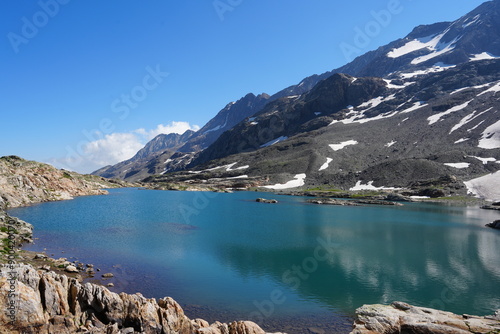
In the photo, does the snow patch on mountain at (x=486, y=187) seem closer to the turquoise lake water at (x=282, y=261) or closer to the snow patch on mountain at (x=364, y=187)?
the snow patch on mountain at (x=364, y=187)

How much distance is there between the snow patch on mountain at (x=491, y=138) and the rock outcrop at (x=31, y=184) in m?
188

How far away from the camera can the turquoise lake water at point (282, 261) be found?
2566 cm

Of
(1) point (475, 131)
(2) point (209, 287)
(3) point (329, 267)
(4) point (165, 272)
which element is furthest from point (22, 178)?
(1) point (475, 131)

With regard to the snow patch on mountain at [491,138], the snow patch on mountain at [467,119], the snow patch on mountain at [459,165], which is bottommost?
the snow patch on mountain at [459,165]

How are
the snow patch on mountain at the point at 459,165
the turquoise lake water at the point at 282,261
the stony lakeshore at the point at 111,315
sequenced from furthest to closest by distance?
the snow patch on mountain at the point at 459,165 → the turquoise lake water at the point at 282,261 → the stony lakeshore at the point at 111,315

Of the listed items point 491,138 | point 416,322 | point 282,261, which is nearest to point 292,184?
point 491,138

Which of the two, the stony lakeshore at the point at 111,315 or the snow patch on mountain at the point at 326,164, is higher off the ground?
the snow patch on mountain at the point at 326,164

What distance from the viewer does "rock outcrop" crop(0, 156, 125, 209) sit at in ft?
A: 241

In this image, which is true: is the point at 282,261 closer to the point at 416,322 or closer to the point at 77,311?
the point at 416,322

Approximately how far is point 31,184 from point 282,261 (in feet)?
263

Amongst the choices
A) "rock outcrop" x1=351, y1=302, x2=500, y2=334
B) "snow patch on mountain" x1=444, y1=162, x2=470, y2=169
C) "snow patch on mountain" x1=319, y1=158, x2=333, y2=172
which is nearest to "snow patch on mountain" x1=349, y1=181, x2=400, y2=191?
"snow patch on mountain" x1=319, y1=158, x2=333, y2=172

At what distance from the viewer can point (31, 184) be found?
8475 cm

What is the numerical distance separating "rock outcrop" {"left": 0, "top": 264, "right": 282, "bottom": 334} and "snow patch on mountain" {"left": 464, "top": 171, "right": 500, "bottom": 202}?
130502 millimetres

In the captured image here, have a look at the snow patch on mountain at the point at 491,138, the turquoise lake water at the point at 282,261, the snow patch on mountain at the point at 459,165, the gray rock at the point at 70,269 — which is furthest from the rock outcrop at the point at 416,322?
the snow patch on mountain at the point at 491,138
